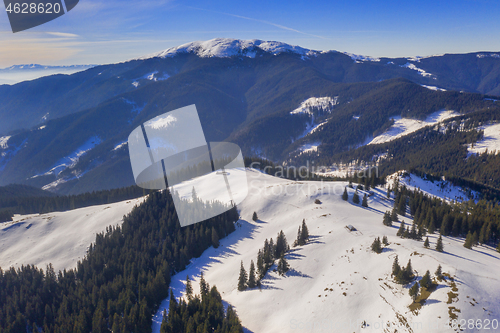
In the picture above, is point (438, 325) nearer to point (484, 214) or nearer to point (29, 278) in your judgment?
point (484, 214)

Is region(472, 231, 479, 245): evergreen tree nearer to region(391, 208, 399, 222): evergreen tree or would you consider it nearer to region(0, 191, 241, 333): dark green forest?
region(391, 208, 399, 222): evergreen tree

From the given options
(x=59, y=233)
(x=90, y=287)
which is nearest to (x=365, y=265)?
(x=90, y=287)

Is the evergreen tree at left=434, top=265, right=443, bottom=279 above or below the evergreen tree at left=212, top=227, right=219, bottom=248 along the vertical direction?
above

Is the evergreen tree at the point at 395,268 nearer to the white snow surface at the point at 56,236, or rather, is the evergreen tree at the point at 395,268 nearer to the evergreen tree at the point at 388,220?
the evergreen tree at the point at 388,220

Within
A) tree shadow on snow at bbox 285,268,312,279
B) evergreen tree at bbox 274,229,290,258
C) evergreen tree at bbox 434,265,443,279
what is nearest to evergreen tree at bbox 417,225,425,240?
evergreen tree at bbox 434,265,443,279

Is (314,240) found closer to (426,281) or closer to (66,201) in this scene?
(426,281)

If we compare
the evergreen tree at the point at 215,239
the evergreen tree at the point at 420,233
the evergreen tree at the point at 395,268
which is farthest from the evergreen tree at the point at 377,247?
the evergreen tree at the point at 215,239
